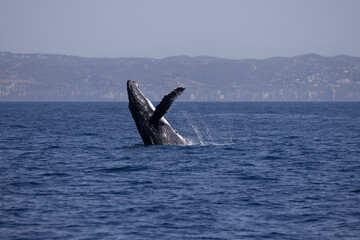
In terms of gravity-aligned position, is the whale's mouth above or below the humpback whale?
above

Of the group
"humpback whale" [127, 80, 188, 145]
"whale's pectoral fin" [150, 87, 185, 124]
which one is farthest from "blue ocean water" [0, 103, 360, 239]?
"whale's pectoral fin" [150, 87, 185, 124]

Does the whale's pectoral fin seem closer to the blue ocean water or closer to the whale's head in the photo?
the whale's head

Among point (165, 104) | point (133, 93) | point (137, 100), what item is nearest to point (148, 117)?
point (137, 100)

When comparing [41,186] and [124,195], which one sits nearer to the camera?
[124,195]

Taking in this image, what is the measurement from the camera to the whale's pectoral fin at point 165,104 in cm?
2125

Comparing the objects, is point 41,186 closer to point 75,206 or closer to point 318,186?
point 75,206

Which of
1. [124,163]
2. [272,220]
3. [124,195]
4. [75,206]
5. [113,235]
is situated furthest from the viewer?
[124,163]

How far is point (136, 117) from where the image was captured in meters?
23.5

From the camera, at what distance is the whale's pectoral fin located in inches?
837

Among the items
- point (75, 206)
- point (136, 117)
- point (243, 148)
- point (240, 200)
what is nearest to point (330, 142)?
point (243, 148)

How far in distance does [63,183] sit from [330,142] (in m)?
20.9

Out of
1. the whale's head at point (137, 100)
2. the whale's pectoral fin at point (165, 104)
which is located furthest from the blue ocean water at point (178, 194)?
the whale's head at point (137, 100)

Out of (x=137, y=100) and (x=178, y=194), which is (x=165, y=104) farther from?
(x=178, y=194)

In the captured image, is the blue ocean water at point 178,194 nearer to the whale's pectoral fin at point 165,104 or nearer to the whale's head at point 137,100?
the whale's pectoral fin at point 165,104
